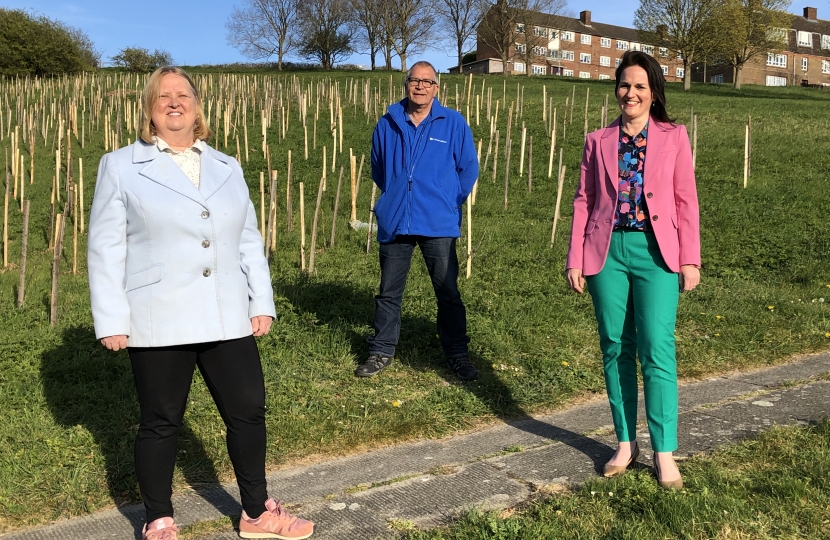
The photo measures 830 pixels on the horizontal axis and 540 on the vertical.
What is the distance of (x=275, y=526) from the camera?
2953 millimetres

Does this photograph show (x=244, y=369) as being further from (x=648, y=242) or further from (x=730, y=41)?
(x=730, y=41)

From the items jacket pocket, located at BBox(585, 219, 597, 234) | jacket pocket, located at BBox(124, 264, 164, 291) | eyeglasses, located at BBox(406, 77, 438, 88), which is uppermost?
eyeglasses, located at BBox(406, 77, 438, 88)

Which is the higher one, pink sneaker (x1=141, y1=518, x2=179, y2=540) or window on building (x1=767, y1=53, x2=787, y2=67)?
window on building (x1=767, y1=53, x2=787, y2=67)

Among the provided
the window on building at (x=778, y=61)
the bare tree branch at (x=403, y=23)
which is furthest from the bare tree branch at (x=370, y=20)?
the window on building at (x=778, y=61)

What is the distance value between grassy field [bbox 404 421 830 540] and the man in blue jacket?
1919 mm

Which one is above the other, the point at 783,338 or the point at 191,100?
the point at 191,100

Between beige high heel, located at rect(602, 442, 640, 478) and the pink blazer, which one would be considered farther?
beige high heel, located at rect(602, 442, 640, 478)

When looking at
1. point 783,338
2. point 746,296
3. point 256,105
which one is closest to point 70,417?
point 783,338

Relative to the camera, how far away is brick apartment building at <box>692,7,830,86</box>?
6762 cm

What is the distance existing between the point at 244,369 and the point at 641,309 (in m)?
1.81

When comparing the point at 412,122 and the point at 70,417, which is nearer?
the point at 70,417

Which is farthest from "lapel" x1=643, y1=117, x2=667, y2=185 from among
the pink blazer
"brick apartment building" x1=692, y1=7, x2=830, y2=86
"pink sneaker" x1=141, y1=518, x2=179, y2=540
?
"brick apartment building" x1=692, y1=7, x2=830, y2=86

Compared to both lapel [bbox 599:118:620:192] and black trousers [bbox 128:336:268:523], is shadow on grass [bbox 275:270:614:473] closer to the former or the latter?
lapel [bbox 599:118:620:192]

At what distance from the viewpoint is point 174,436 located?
2869 millimetres
